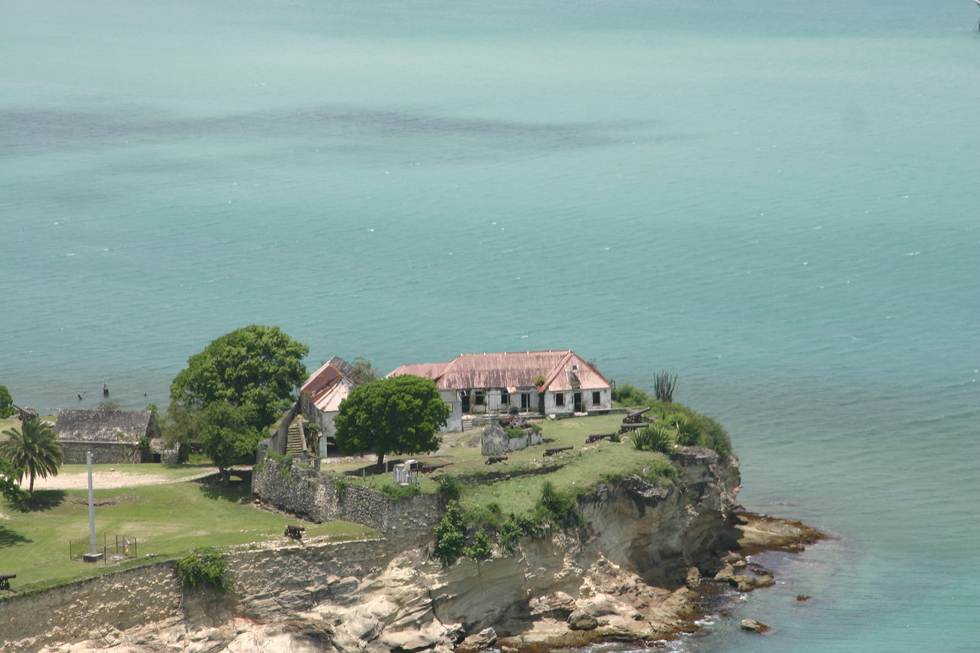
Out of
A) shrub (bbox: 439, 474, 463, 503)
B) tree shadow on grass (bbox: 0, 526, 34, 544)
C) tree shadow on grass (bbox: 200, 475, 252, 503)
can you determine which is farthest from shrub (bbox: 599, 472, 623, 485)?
tree shadow on grass (bbox: 0, 526, 34, 544)

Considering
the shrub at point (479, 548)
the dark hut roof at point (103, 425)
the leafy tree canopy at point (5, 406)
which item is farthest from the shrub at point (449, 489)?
the leafy tree canopy at point (5, 406)

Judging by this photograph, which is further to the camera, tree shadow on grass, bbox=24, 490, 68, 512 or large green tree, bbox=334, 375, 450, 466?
large green tree, bbox=334, 375, 450, 466

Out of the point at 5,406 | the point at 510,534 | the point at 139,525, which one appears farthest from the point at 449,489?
the point at 5,406

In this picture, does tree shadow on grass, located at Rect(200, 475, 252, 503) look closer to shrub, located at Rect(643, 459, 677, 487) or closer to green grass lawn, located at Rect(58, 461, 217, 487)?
green grass lawn, located at Rect(58, 461, 217, 487)

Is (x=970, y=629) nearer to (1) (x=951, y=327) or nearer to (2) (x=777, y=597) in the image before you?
(2) (x=777, y=597)

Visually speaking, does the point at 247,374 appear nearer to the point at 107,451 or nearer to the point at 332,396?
the point at 332,396

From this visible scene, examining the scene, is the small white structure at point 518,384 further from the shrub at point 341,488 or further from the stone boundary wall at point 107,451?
the stone boundary wall at point 107,451
